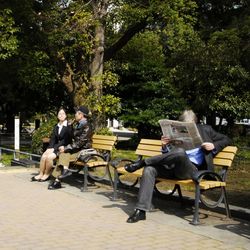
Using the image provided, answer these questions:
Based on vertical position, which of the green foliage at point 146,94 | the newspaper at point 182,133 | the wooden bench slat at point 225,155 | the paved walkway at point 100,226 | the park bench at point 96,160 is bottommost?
the paved walkway at point 100,226

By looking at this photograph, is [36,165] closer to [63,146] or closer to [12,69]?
[63,146]

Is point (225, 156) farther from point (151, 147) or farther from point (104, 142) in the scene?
point (104, 142)

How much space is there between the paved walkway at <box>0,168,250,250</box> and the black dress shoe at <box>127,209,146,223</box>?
2.8 inches

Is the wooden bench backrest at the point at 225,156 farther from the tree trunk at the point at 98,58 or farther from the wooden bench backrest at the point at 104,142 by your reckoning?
the tree trunk at the point at 98,58

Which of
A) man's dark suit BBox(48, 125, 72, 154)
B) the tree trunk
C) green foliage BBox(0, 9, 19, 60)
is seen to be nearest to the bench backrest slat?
man's dark suit BBox(48, 125, 72, 154)

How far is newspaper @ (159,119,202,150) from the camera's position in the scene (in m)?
7.60

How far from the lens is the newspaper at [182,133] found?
7.60 metres

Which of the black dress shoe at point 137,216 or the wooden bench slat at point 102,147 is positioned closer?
the black dress shoe at point 137,216

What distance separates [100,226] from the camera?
6.88 m

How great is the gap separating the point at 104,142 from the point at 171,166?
3.47 meters

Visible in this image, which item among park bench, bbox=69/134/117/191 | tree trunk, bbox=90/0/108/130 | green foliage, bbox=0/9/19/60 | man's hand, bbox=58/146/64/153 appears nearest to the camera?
park bench, bbox=69/134/117/191

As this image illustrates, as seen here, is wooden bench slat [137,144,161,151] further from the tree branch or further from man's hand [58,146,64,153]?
the tree branch

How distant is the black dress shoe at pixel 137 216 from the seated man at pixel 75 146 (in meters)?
3.18

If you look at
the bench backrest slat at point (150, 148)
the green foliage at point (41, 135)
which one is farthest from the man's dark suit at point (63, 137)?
the green foliage at point (41, 135)
